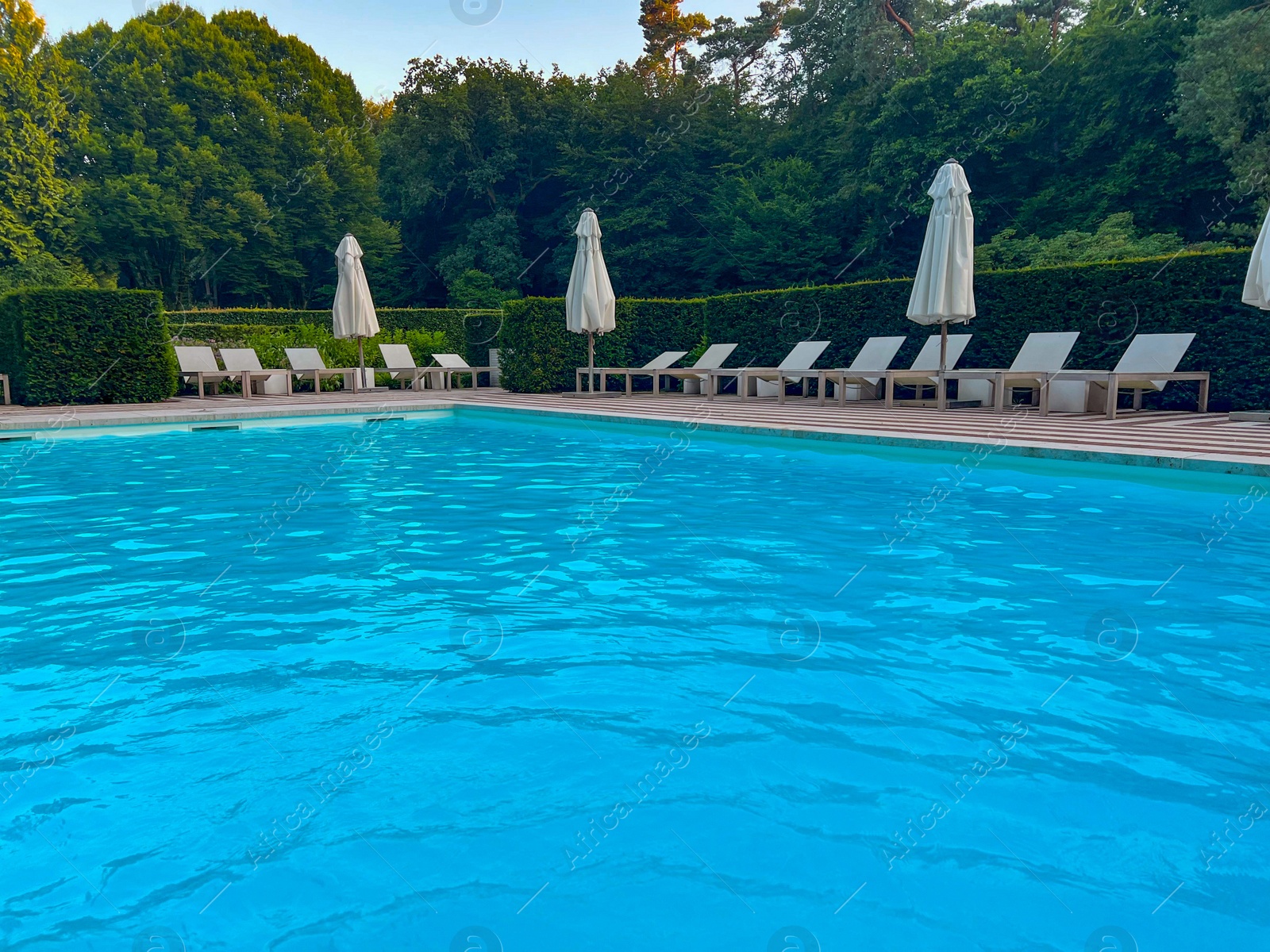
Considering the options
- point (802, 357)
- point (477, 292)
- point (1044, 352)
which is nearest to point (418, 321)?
point (477, 292)

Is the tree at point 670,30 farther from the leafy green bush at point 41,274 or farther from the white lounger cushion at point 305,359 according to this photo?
the white lounger cushion at point 305,359

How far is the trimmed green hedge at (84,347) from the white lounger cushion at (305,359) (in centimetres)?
299

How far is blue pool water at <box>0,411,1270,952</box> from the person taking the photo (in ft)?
7.26

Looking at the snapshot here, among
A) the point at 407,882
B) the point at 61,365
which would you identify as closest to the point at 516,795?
the point at 407,882

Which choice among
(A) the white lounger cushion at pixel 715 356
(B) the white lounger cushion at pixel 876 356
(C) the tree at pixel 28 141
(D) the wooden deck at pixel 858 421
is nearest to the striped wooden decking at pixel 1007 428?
(D) the wooden deck at pixel 858 421

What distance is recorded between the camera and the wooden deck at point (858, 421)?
7973 millimetres

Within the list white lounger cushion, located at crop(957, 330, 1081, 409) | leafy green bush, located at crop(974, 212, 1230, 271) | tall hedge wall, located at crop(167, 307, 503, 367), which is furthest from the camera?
tall hedge wall, located at crop(167, 307, 503, 367)

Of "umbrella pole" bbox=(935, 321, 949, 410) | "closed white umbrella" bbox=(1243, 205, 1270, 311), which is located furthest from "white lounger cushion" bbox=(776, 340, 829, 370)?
"closed white umbrella" bbox=(1243, 205, 1270, 311)

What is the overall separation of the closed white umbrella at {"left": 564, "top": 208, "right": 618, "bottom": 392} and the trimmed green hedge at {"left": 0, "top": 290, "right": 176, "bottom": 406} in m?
7.12

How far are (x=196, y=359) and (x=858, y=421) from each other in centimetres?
1243

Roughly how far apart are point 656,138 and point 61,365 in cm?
2235

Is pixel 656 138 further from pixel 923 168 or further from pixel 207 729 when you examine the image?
pixel 207 729

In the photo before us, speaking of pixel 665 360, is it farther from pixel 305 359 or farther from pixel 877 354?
pixel 305 359

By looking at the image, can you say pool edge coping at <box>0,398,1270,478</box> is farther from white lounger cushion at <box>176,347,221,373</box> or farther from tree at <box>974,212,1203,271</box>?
tree at <box>974,212,1203,271</box>
